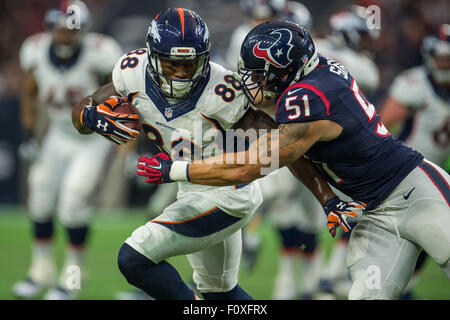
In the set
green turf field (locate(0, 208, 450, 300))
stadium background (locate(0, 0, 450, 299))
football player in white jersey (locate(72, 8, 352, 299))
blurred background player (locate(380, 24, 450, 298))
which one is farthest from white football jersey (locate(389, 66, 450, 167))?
stadium background (locate(0, 0, 450, 299))

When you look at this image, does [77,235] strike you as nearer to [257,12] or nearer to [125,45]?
[257,12]

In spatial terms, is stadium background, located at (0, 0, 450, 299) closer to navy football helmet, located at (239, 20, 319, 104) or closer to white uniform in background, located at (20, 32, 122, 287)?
white uniform in background, located at (20, 32, 122, 287)

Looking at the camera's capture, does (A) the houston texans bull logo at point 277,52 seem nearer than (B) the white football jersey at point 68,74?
Yes

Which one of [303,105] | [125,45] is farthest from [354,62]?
[125,45]

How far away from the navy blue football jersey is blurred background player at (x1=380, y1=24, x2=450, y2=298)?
199cm

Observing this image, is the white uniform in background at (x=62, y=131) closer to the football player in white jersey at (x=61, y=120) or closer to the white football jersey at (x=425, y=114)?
the football player in white jersey at (x=61, y=120)

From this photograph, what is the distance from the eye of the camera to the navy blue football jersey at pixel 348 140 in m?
3.14

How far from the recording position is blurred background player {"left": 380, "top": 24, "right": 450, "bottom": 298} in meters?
5.30

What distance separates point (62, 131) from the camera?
229 inches

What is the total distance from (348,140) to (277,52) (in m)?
0.51

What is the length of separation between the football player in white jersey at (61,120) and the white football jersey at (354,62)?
1.73 meters

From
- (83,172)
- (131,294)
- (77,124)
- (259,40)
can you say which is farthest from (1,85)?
(259,40)

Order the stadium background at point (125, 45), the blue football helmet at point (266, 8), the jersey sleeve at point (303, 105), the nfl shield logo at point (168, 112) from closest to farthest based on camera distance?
1. the jersey sleeve at point (303, 105)
2. the nfl shield logo at point (168, 112)
3. the blue football helmet at point (266, 8)
4. the stadium background at point (125, 45)

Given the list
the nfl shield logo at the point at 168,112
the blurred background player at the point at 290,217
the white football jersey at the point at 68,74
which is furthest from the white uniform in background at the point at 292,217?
the nfl shield logo at the point at 168,112
